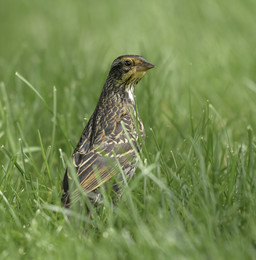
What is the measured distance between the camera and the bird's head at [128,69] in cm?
506

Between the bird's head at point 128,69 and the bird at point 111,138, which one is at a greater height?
the bird's head at point 128,69

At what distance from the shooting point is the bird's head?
16.6 feet

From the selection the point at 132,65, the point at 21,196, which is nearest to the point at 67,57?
the point at 132,65

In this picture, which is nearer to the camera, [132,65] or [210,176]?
[210,176]

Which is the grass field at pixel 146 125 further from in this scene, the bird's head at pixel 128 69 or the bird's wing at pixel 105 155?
the bird's head at pixel 128 69

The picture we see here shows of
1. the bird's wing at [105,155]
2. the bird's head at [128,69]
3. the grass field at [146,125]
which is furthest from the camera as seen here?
the bird's head at [128,69]

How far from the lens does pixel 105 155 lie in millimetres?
4215

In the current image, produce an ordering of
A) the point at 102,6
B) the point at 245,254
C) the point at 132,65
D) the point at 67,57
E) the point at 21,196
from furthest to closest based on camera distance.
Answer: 1. the point at 102,6
2. the point at 67,57
3. the point at 132,65
4. the point at 21,196
5. the point at 245,254

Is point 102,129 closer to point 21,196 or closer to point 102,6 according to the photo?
point 21,196

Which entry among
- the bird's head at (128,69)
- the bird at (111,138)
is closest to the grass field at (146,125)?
the bird at (111,138)

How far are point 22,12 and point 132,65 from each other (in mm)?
7637

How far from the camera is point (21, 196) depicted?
15.4ft

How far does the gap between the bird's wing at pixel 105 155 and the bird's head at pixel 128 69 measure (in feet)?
1.05

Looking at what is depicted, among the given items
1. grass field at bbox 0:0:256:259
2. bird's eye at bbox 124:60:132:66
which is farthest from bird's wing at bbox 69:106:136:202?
bird's eye at bbox 124:60:132:66
